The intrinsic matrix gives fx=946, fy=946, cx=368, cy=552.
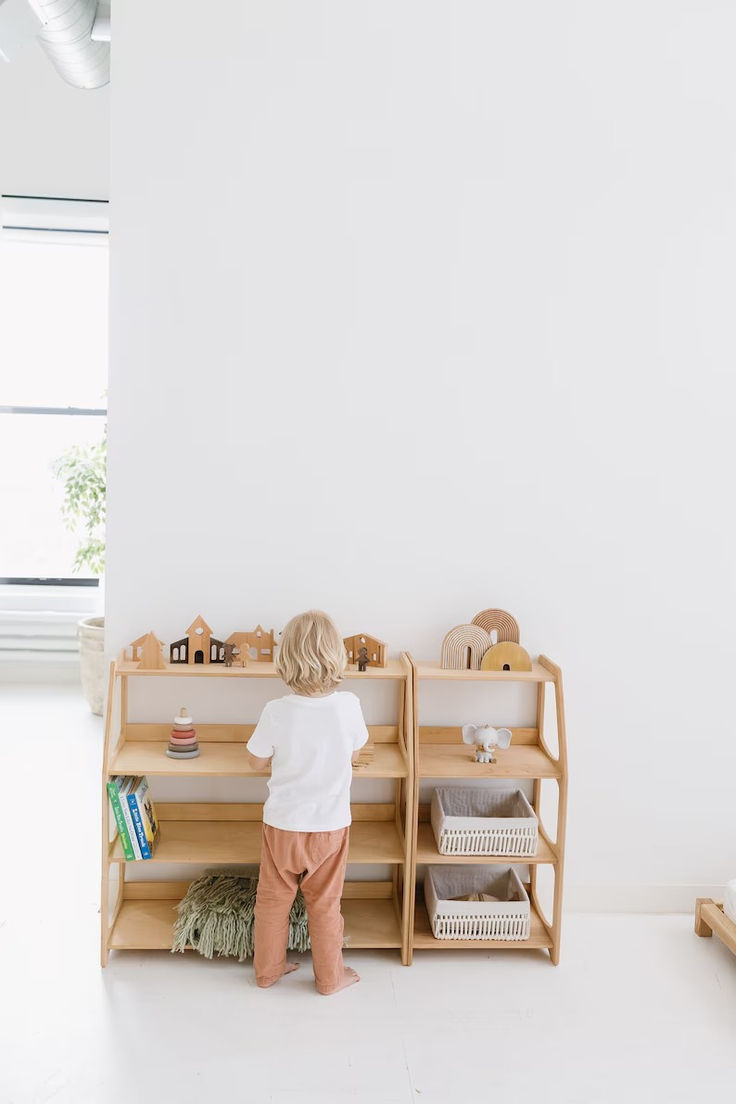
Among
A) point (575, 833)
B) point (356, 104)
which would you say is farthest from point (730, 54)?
point (575, 833)

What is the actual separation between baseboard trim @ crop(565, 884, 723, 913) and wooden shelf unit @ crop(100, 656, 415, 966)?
1.96 ft

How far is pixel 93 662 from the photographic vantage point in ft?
16.7

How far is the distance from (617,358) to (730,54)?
966 mm

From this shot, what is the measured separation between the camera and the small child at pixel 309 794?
246 centimetres

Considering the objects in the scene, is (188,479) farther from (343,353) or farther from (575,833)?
(575,833)

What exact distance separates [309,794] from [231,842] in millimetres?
458

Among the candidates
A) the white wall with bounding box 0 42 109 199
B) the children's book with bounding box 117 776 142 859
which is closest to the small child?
the children's book with bounding box 117 776 142 859

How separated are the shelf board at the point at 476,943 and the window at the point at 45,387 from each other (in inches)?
145

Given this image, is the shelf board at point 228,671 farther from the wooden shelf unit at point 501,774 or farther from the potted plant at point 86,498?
the potted plant at point 86,498

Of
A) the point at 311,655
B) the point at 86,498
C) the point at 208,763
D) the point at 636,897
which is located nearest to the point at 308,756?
the point at 311,655

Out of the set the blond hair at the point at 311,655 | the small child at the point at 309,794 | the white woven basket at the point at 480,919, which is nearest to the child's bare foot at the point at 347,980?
the small child at the point at 309,794

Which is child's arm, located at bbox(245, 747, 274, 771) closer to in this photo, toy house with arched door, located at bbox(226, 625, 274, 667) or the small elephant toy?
toy house with arched door, located at bbox(226, 625, 274, 667)

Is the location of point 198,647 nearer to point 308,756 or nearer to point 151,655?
point 151,655

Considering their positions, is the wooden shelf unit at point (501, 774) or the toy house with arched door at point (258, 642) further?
the toy house with arched door at point (258, 642)
